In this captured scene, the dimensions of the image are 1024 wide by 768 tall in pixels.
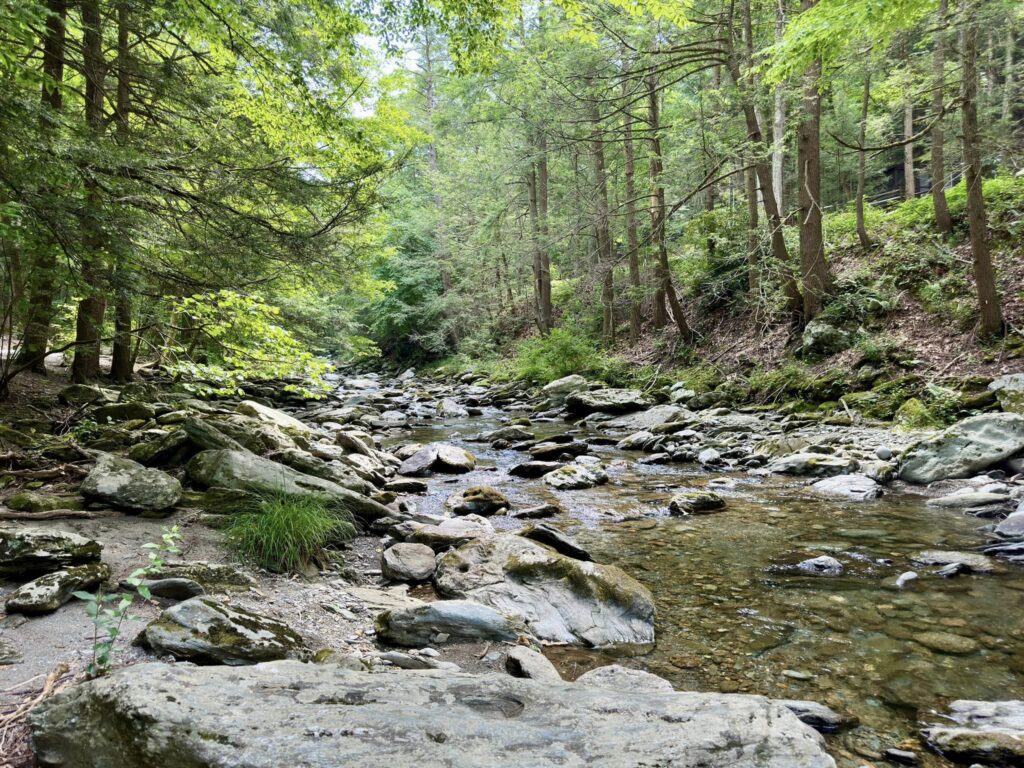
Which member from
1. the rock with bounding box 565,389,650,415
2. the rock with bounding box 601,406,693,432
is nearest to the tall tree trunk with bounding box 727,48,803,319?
the rock with bounding box 601,406,693,432

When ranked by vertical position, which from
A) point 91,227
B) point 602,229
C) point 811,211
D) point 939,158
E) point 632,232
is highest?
point 939,158

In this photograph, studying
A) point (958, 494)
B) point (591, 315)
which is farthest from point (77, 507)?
point (591, 315)

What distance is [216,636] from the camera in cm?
268

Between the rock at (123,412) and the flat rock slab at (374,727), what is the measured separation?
6.95 m

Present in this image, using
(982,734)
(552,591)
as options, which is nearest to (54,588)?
(552,591)

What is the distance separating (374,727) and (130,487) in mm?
3985

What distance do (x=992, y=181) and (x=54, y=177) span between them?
16.6 meters

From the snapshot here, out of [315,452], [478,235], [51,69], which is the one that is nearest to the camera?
[51,69]

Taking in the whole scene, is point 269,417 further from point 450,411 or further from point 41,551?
point 450,411

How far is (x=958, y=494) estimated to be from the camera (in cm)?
622

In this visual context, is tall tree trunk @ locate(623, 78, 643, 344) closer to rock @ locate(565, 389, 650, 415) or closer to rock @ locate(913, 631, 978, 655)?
rock @ locate(565, 389, 650, 415)

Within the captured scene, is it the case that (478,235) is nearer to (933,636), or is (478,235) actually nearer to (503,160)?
(503,160)

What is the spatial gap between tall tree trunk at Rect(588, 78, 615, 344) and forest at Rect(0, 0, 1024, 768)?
516 millimetres

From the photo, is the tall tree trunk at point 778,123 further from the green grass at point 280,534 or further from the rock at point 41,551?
the rock at point 41,551
